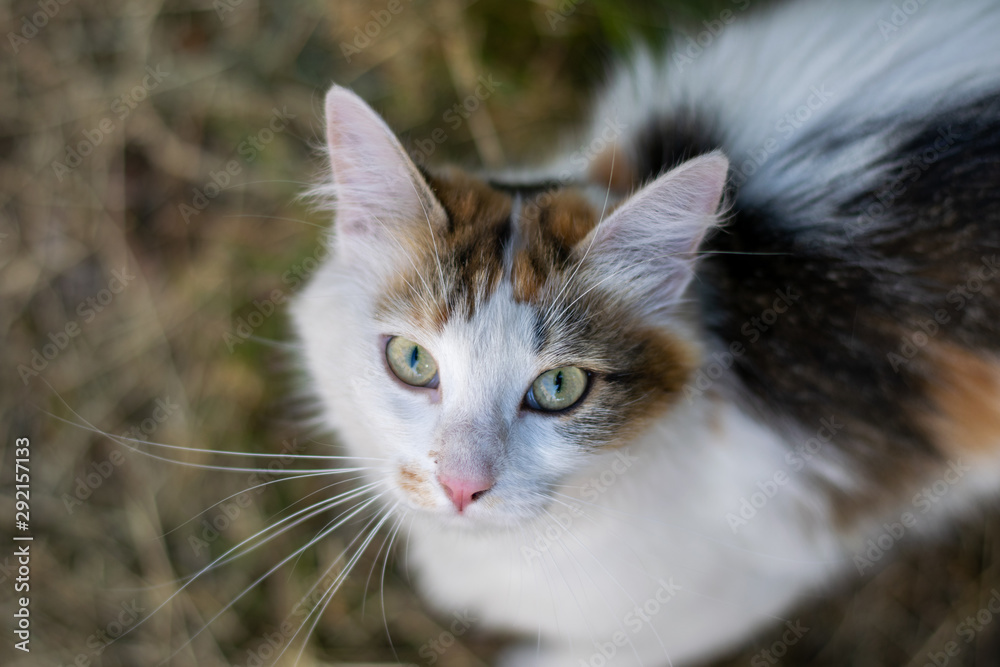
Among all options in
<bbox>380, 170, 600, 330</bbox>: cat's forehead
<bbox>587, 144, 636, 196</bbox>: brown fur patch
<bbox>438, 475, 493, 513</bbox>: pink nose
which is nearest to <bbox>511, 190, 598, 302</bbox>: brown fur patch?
<bbox>380, 170, 600, 330</bbox>: cat's forehead

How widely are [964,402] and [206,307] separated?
2.78m

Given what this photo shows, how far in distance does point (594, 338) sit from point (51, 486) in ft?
8.63

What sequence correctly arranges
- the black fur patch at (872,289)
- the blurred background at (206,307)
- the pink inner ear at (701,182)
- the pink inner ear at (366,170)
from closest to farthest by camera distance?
the pink inner ear at (701,182) < the pink inner ear at (366,170) < the black fur patch at (872,289) < the blurred background at (206,307)

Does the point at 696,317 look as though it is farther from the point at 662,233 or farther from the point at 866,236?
the point at 866,236

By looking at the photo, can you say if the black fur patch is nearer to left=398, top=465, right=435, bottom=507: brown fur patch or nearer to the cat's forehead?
the cat's forehead

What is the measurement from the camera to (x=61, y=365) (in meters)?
2.83

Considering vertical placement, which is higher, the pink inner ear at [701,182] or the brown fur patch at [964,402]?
the pink inner ear at [701,182]

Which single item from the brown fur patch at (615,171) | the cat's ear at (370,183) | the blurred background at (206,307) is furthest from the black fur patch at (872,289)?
the blurred background at (206,307)

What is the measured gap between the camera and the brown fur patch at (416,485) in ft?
4.42

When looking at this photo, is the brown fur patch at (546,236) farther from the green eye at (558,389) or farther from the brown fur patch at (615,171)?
the brown fur patch at (615,171)

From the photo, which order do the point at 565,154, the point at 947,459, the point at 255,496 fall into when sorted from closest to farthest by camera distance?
the point at 947,459, the point at 565,154, the point at 255,496

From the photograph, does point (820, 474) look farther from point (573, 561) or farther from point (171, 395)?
point (171, 395)

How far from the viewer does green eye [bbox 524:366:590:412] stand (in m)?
1.43

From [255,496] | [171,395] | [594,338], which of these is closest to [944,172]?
[594,338]
